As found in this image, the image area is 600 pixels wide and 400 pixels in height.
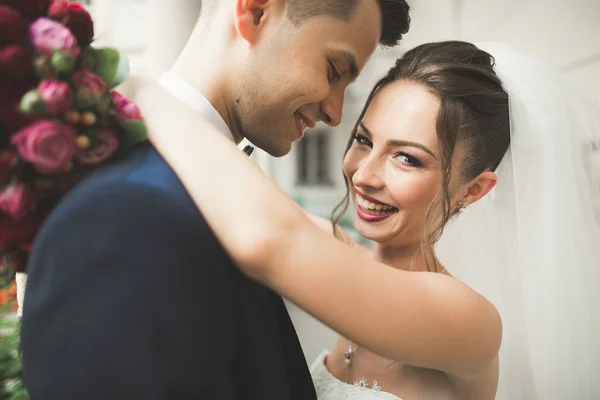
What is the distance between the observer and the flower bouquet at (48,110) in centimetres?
77

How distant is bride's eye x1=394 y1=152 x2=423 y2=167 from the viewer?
4.72 feet

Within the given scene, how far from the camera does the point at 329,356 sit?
1.78m

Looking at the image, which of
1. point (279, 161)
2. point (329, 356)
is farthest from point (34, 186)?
point (279, 161)

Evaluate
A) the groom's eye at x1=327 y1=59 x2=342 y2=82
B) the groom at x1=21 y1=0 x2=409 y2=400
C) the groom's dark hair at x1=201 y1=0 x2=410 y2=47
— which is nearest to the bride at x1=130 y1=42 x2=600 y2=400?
the groom's dark hair at x1=201 y1=0 x2=410 y2=47

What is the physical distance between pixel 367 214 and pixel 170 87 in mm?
694

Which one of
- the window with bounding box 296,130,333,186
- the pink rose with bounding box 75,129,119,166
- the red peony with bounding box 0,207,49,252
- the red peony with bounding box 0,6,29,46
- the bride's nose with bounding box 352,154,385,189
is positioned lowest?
the window with bounding box 296,130,333,186

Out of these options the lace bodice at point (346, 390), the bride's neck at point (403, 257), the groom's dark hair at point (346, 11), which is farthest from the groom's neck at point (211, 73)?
the lace bodice at point (346, 390)

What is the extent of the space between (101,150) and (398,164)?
2.82ft

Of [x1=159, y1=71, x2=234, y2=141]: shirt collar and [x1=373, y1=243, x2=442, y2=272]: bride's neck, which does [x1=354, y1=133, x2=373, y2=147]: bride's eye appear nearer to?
[x1=373, y1=243, x2=442, y2=272]: bride's neck

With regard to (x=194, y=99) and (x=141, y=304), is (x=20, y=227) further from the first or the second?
(x=194, y=99)

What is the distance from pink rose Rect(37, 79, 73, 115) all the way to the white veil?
4.06 feet

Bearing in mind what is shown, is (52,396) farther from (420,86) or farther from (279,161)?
(279,161)

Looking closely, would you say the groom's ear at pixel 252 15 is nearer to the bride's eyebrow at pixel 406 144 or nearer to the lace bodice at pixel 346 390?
the bride's eyebrow at pixel 406 144

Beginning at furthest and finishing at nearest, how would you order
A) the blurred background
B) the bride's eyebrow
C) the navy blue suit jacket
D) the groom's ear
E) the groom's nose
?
the blurred background
the bride's eyebrow
the groom's nose
the groom's ear
the navy blue suit jacket
